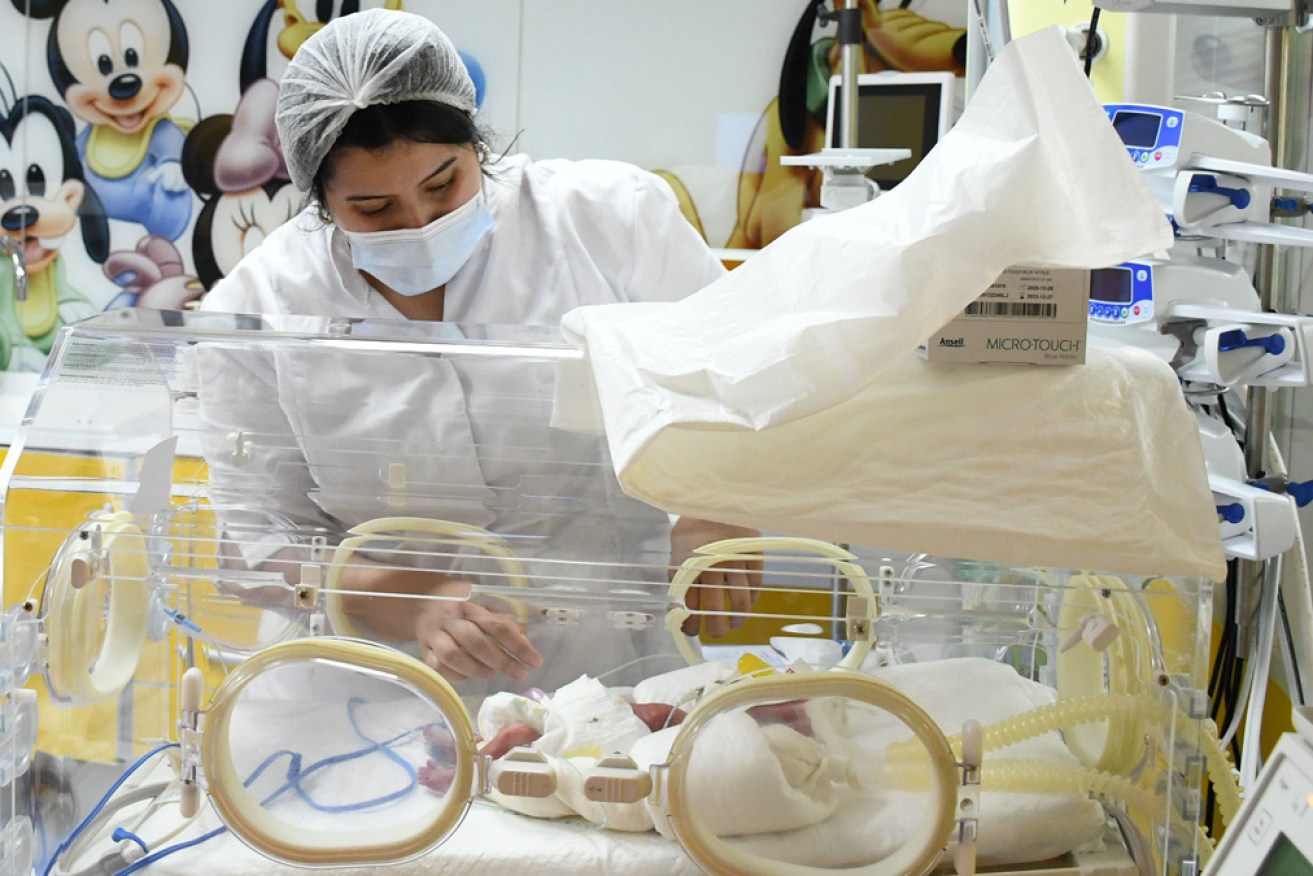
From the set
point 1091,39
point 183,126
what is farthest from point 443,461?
point 183,126

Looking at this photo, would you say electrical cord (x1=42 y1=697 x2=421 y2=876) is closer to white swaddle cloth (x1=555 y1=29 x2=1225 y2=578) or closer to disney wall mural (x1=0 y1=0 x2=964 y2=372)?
white swaddle cloth (x1=555 y1=29 x2=1225 y2=578)

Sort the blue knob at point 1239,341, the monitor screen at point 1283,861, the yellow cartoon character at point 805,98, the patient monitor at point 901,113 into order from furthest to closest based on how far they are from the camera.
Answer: the yellow cartoon character at point 805,98 < the patient monitor at point 901,113 < the blue knob at point 1239,341 < the monitor screen at point 1283,861

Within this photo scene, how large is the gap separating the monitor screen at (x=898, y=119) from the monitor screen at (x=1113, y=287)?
57.2 inches


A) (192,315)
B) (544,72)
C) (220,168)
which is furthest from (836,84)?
(192,315)

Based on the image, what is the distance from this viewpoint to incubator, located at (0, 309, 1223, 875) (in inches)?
38.6

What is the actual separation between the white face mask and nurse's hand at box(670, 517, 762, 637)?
65 centimetres

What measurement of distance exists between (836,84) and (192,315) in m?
2.14

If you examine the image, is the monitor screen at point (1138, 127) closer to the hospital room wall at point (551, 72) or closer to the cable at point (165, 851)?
the cable at point (165, 851)

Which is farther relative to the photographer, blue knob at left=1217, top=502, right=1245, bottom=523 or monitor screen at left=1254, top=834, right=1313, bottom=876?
blue knob at left=1217, top=502, right=1245, bottom=523

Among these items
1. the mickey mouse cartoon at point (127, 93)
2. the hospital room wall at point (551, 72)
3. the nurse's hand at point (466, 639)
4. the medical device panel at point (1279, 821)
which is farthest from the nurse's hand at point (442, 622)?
the mickey mouse cartoon at point (127, 93)

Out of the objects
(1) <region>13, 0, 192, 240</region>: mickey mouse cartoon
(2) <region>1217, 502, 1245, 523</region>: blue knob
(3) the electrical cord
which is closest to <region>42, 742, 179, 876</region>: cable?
(3) the electrical cord

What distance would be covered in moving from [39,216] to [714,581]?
2959 mm

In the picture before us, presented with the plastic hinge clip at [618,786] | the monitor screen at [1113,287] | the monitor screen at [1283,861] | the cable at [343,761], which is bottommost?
the cable at [343,761]

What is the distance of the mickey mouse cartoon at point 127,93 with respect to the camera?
3.27 metres
